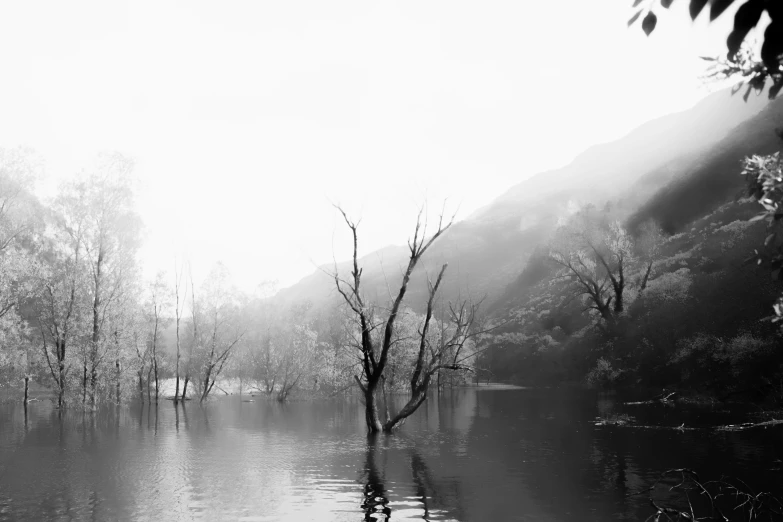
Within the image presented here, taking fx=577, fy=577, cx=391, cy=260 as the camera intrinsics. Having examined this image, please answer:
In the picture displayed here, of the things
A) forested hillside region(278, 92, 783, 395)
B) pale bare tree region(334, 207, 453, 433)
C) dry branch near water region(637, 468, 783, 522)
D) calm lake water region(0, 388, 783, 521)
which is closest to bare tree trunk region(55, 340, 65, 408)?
calm lake water region(0, 388, 783, 521)

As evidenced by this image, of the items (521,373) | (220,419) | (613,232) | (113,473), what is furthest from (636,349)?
(113,473)

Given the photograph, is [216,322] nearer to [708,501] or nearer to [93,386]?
[93,386]

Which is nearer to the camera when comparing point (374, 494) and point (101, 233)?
point (374, 494)

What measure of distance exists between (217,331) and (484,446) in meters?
48.3

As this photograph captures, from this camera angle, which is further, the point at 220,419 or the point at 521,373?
the point at 521,373

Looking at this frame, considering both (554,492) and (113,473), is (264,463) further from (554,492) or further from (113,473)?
(554,492)

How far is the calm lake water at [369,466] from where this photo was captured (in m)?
18.9

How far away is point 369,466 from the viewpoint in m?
26.4

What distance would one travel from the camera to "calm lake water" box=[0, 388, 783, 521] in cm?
1891

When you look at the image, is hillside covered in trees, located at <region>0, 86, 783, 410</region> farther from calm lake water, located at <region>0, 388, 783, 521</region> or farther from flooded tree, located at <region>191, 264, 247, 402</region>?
calm lake water, located at <region>0, 388, 783, 521</region>

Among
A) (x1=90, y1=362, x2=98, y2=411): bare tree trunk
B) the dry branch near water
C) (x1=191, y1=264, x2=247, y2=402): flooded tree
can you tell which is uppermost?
(x1=191, y1=264, x2=247, y2=402): flooded tree

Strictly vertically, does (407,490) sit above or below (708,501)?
above

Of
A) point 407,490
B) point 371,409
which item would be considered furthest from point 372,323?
point 407,490

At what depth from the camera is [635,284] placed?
2886 inches
